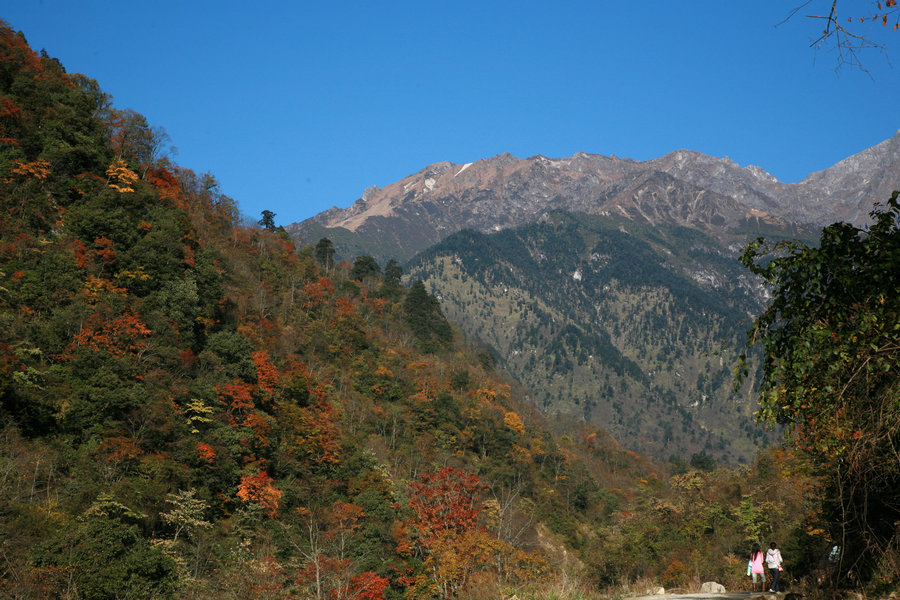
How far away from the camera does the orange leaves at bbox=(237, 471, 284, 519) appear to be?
38.1m

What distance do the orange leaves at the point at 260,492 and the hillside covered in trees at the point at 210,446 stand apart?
130mm

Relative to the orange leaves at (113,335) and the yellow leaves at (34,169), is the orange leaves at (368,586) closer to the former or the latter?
the orange leaves at (113,335)

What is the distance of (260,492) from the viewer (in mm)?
38875

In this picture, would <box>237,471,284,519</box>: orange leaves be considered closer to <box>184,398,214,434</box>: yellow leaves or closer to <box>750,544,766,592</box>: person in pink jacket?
<box>184,398,214,434</box>: yellow leaves

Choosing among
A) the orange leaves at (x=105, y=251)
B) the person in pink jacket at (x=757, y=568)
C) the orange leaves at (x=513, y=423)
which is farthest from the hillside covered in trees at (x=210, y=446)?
the orange leaves at (x=513, y=423)

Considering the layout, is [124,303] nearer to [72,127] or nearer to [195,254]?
[195,254]

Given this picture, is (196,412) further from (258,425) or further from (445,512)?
(445,512)

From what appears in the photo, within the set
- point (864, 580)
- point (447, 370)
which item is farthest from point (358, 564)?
point (447, 370)

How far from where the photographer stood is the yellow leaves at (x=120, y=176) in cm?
4538

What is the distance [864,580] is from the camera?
9.41 m

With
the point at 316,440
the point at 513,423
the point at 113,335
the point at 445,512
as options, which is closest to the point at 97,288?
the point at 113,335

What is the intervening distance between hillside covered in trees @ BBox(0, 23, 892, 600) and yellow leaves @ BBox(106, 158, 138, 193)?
11.8 inches

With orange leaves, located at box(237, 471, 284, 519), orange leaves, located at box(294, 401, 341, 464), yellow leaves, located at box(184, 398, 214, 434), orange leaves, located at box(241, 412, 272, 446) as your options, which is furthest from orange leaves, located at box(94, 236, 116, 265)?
orange leaves, located at box(294, 401, 341, 464)

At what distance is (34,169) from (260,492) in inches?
931
